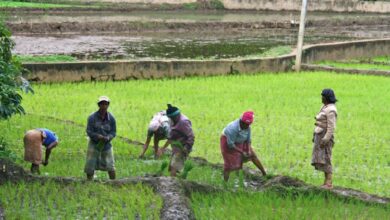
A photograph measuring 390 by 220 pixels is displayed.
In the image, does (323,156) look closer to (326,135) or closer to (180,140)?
(326,135)

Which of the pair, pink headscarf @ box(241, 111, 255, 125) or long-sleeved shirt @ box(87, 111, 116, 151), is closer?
pink headscarf @ box(241, 111, 255, 125)

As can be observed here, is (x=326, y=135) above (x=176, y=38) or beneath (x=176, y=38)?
above

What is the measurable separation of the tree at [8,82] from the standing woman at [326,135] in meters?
3.67

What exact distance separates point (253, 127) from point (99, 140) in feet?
14.3

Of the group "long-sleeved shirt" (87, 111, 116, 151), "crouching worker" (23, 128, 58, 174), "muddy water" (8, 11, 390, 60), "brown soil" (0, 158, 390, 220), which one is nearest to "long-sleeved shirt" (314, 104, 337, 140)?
"brown soil" (0, 158, 390, 220)

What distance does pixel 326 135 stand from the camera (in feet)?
26.9

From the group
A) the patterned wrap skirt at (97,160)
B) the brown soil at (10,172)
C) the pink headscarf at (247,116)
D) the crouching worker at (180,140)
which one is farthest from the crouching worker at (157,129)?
the brown soil at (10,172)

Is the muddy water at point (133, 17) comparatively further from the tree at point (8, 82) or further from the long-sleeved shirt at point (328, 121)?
the long-sleeved shirt at point (328, 121)

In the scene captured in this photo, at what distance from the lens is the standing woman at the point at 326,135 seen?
824 centimetres

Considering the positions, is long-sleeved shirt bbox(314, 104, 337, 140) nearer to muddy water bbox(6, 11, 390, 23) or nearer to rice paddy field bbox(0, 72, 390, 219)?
rice paddy field bbox(0, 72, 390, 219)

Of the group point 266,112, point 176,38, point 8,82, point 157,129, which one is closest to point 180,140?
point 157,129

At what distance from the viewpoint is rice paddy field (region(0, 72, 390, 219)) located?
6.72m

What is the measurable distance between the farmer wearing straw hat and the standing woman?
233 centimetres

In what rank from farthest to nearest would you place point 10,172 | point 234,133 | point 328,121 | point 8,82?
point 8,82, point 328,121, point 234,133, point 10,172
